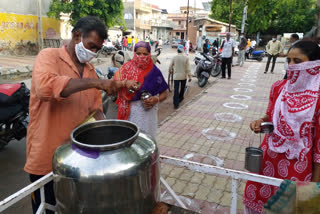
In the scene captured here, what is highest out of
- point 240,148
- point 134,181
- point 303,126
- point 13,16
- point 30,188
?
point 13,16

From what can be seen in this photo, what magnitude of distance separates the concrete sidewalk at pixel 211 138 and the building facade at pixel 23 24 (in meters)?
14.3

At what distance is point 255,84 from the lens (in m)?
10.3

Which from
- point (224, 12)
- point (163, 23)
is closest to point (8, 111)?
point (224, 12)

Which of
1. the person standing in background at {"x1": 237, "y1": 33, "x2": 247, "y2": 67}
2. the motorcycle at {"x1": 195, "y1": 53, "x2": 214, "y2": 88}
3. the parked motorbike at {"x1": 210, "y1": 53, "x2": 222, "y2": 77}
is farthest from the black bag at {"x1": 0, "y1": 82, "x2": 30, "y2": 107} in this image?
the person standing in background at {"x1": 237, "y1": 33, "x2": 247, "y2": 67}

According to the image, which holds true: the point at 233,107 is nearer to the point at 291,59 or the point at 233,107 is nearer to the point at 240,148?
the point at 240,148

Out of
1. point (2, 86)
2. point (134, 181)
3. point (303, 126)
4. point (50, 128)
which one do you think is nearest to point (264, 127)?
point (303, 126)

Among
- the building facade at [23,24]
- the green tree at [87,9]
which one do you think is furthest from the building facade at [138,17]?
the building facade at [23,24]

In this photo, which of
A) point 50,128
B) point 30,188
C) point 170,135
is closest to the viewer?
point 30,188

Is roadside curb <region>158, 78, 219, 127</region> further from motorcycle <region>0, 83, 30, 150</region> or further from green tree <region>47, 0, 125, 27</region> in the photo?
green tree <region>47, 0, 125, 27</region>

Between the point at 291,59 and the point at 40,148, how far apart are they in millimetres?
1785

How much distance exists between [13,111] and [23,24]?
54.2 feet

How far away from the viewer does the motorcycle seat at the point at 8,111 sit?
140 inches

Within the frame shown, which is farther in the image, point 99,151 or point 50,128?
point 50,128

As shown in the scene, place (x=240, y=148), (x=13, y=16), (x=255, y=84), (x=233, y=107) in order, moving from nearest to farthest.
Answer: (x=240, y=148), (x=233, y=107), (x=255, y=84), (x=13, y=16)
